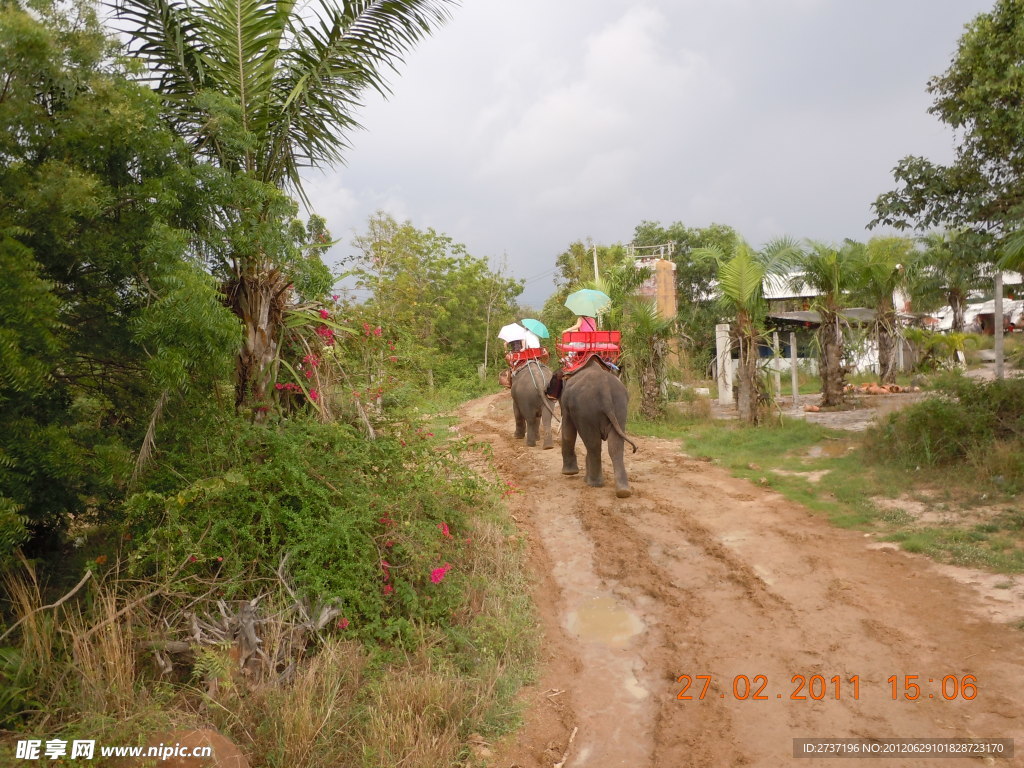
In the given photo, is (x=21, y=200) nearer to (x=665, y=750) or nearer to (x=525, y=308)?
(x=665, y=750)

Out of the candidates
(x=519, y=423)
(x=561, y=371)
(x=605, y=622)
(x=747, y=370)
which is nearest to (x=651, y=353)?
(x=747, y=370)

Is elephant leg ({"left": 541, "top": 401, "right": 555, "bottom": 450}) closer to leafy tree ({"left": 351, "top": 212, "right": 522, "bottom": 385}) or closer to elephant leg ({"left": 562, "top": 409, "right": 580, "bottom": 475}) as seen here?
elephant leg ({"left": 562, "top": 409, "right": 580, "bottom": 475})

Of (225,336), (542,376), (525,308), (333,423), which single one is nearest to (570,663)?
(333,423)

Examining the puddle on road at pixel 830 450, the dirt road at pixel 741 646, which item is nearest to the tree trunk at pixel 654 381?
the puddle on road at pixel 830 450

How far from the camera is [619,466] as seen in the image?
8391 millimetres

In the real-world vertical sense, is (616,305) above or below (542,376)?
above

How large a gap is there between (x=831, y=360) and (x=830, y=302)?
4.47 ft

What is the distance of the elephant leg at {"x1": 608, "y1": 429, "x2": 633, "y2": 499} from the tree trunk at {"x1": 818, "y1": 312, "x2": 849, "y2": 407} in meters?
9.37

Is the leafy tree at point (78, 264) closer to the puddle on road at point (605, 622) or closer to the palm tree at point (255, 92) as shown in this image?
the palm tree at point (255, 92)

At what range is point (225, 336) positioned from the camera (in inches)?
168

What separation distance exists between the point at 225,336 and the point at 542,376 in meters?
8.28

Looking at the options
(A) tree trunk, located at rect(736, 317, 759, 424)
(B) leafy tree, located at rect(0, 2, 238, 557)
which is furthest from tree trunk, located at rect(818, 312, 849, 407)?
(B) leafy tree, located at rect(0, 2, 238, 557)

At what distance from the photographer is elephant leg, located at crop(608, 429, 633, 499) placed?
27.1ft

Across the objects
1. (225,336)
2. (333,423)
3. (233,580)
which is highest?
(225,336)
